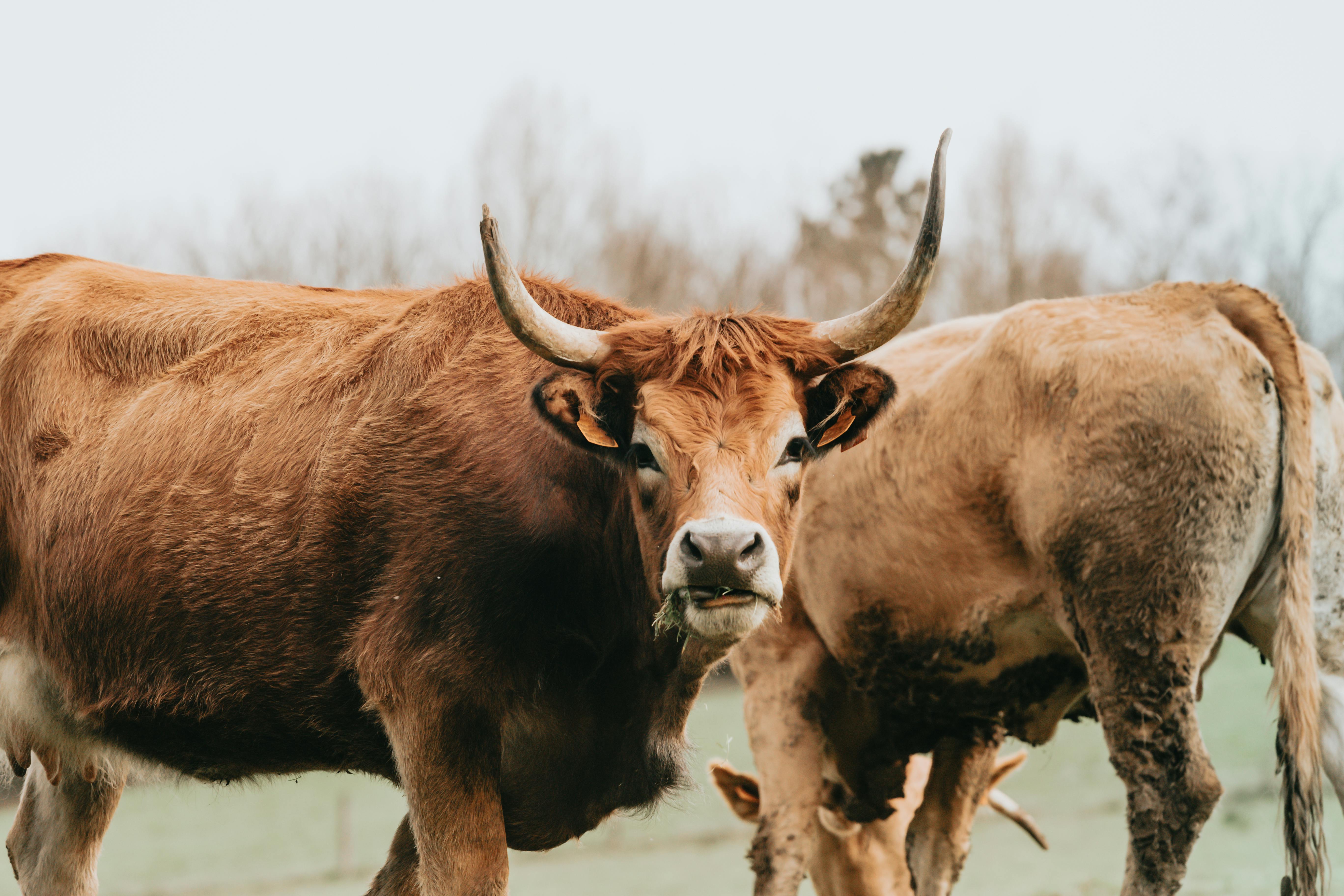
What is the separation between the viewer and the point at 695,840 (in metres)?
15.1

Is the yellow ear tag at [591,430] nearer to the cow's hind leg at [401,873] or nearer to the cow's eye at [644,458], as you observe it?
the cow's eye at [644,458]

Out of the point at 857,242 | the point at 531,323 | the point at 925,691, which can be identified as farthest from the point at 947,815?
the point at 857,242

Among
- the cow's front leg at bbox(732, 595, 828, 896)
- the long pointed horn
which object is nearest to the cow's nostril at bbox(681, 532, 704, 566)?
the cow's front leg at bbox(732, 595, 828, 896)

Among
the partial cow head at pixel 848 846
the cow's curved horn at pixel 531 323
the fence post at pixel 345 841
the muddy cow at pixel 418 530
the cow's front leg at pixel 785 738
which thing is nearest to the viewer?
the cow's curved horn at pixel 531 323

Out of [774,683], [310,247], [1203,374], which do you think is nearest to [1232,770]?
[774,683]

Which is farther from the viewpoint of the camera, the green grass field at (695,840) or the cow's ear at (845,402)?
the green grass field at (695,840)

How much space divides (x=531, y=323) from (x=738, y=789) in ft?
14.1

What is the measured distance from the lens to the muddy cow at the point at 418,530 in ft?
13.3

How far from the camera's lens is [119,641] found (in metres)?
4.70

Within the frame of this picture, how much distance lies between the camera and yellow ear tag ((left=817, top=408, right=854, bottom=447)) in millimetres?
4434

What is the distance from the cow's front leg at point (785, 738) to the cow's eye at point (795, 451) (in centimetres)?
236

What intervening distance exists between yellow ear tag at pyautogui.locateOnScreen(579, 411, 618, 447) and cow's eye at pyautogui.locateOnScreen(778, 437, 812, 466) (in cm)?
61

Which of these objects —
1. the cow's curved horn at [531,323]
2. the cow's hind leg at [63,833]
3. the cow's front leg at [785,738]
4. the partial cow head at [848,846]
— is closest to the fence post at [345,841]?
the partial cow head at [848,846]

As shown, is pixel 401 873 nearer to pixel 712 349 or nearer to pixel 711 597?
pixel 711 597
